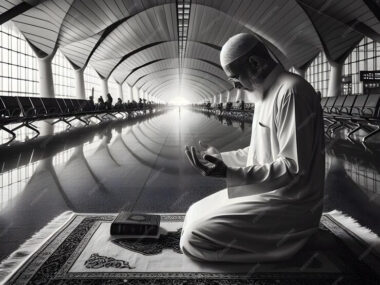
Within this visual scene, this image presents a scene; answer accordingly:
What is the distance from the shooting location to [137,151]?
839 centimetres

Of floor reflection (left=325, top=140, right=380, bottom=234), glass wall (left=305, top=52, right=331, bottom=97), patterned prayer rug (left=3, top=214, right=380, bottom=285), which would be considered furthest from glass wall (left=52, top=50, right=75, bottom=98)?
patterned prayer rug (left=3, top=214, right=380, bottom=285)

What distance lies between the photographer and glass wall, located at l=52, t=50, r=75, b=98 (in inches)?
1507

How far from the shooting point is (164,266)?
2473 mm

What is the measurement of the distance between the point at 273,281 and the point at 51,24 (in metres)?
24.2

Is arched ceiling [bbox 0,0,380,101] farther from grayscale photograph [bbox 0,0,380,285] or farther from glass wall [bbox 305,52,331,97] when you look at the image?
grayscale photograph [bbox 0,0,380,285]

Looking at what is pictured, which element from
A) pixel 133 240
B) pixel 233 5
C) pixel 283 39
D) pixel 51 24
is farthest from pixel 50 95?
pixel 133 240

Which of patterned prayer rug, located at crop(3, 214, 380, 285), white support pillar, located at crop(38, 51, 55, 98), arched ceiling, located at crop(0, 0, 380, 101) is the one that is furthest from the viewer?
white support pillar, located at crop(38, 51, 55, 98)

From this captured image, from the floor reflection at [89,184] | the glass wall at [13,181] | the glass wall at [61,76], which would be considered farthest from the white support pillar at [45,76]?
the glass wall at [13,181]

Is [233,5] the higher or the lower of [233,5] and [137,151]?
the higher

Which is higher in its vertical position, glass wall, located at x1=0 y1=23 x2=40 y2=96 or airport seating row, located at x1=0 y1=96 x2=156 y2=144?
glass wall, located at x1=0 y1=23 x2=40 y2=96

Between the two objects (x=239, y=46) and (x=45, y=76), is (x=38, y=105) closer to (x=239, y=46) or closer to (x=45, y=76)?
(x=45, y=76)

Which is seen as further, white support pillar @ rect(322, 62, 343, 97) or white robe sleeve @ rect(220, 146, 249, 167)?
white support pillar @ rect(322, 62, 343, 97)

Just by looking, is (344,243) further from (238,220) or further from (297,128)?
(297,128)

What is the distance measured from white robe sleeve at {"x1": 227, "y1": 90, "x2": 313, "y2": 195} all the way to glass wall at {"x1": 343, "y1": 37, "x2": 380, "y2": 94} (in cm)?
3349
